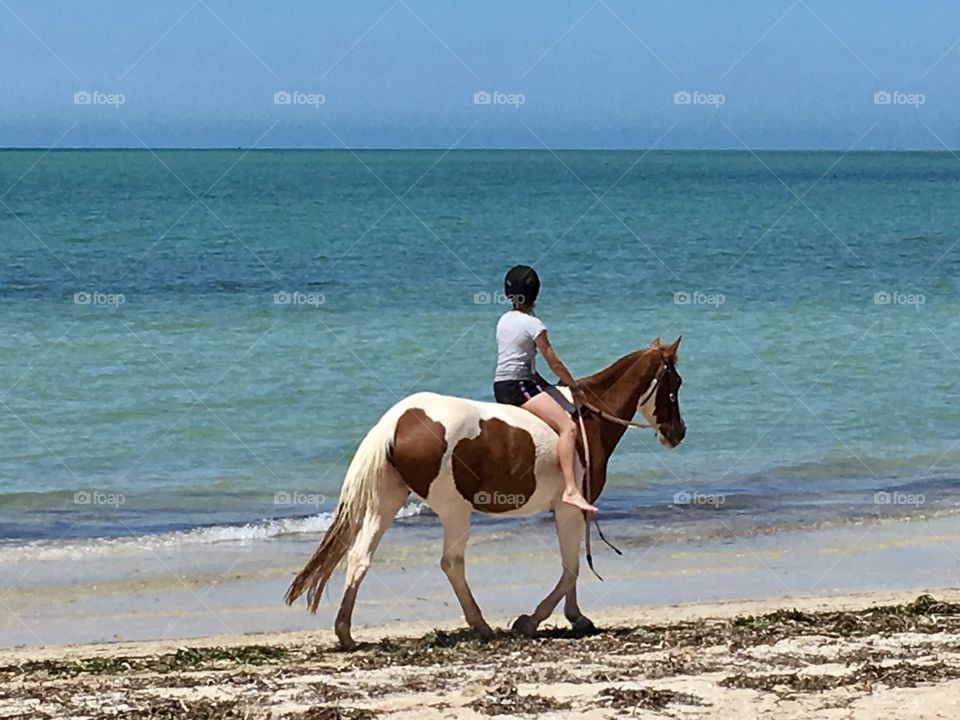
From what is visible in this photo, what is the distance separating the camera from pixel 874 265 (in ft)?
132

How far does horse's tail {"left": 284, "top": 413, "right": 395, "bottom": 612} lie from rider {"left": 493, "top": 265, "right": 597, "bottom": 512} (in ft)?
2.72

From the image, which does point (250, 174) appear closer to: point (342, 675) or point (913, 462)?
point (913, 462)

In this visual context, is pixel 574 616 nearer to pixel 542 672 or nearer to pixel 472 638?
pixel 472 638

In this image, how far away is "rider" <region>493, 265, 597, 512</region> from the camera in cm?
902

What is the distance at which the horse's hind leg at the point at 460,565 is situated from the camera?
8922mm

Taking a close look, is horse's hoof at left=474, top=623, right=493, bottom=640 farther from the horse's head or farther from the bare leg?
the horse's head

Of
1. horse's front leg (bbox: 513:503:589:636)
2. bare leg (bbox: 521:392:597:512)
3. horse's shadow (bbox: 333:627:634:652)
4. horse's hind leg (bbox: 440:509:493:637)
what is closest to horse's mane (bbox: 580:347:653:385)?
bare leg (bbox: 521:392:597:512)

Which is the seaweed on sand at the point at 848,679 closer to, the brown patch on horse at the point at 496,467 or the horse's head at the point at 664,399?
the brown patch on horse at the point at 496,467

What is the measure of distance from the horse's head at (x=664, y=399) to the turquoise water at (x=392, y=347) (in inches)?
160

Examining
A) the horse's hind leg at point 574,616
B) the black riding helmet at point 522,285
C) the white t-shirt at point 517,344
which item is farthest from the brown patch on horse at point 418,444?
the horse's hind leg at point 574,616

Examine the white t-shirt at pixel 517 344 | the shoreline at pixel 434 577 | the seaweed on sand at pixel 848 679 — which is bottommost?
the seaweed on sand at pixel 848 679

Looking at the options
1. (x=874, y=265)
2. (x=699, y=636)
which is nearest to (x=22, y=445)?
(x=699, y=636)

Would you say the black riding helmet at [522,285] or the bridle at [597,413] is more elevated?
the black riding helmet at [522,285]

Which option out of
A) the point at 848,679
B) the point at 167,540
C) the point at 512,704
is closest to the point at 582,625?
the point at 848,679
